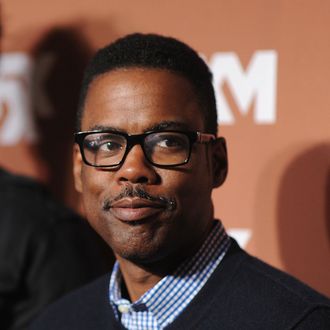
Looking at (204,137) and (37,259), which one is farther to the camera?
(37,259)

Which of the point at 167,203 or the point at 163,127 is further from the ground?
the point at 163,127

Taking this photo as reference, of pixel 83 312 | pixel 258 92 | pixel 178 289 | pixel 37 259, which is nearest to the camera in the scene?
pixel 178 289

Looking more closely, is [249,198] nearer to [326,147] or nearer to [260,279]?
[326,147]

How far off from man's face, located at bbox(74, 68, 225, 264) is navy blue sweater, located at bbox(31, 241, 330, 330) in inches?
3.2

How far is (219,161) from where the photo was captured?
4.35ft

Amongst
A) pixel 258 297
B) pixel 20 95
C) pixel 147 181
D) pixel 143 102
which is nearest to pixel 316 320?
pixel 258 297

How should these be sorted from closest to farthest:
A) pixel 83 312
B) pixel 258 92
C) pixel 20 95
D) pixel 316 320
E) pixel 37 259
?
pixel 316 320 → pixel 83 312 → pixel 258 92 → pixel 37 259 → pixel 20 95

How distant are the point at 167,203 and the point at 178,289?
169 mm

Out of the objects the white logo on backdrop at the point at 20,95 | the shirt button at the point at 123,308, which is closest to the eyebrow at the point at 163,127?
the shirt button at the point at 123,308

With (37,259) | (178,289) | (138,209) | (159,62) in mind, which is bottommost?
(37,259)

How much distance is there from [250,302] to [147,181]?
0.27 meters

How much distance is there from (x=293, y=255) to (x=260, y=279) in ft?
1.51

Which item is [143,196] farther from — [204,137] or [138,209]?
[204,137]

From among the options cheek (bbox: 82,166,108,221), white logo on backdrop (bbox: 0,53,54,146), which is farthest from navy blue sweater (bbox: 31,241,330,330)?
white logo on backdrop (bbox: 0,53,54,146)
